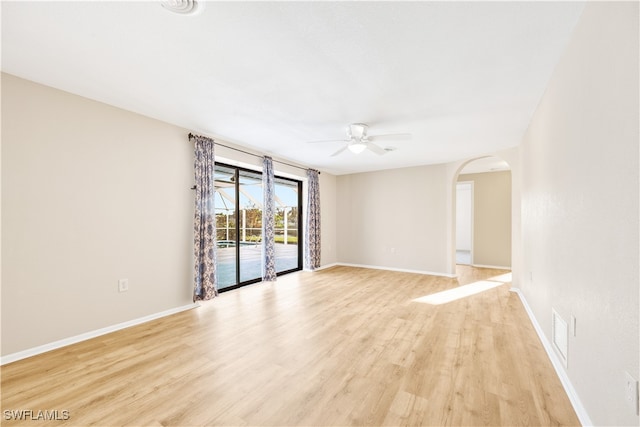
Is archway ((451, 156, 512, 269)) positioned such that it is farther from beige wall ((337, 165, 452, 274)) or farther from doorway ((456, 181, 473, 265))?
beige wall ((337, 165, 452, 274))

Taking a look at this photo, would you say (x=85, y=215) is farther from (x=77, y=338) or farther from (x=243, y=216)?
(x=243, y=216)

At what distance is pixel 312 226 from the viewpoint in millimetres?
6176

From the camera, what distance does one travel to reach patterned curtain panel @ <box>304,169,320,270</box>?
6.16 meters

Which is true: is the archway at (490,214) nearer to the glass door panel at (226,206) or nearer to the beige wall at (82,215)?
the glass door panel at (226,206)

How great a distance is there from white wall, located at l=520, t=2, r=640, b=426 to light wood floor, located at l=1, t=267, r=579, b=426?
53cm

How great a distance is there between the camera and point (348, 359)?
2.34 m

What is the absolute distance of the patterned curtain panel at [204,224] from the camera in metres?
3.73

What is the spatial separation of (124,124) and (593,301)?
4.30m

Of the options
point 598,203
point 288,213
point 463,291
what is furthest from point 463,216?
point 598,203

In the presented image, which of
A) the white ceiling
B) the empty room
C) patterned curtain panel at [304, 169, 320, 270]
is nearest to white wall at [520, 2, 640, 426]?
the empty room

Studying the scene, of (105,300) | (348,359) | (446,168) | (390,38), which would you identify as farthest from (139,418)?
(446,168)

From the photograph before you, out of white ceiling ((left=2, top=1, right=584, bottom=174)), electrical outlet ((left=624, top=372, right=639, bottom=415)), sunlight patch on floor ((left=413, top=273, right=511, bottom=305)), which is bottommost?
sunlight patch on floor ((left=413, top=273, right=511, bottom=305))

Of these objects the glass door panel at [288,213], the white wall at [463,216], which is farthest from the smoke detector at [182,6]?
the white wall at [463,216]

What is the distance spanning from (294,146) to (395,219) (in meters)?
3.21
